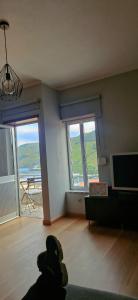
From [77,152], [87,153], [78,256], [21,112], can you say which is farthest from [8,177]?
[78,256]

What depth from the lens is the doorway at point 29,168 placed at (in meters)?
4.82

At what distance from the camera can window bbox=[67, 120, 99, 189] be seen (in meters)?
4.31

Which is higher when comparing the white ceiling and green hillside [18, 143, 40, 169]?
the white ceiling

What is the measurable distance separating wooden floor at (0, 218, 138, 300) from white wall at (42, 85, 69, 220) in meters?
0.44

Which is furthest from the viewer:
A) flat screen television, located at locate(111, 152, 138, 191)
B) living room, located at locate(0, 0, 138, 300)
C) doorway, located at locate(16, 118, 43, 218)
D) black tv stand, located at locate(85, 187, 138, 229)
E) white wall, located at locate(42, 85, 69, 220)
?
doorway, located at locate(16, 118, 43, 218)

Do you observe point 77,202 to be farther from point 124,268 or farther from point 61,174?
point 124,268

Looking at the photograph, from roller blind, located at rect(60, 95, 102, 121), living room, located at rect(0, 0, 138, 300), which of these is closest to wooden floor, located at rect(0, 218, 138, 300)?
living room, located at rect(0, 0, 138, 300)

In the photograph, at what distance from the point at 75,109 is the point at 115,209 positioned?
2006 mm

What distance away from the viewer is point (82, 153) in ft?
14.6

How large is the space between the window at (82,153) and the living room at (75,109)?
0.35 ft

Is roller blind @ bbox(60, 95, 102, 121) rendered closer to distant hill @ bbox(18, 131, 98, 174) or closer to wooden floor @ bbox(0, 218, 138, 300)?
distant hill @ bbox(18, 131, 98, 174)

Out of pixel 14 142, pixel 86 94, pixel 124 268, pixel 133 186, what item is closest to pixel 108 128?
pixel 86 94

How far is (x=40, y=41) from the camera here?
2.68 m

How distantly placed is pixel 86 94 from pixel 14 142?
1.84 meters
